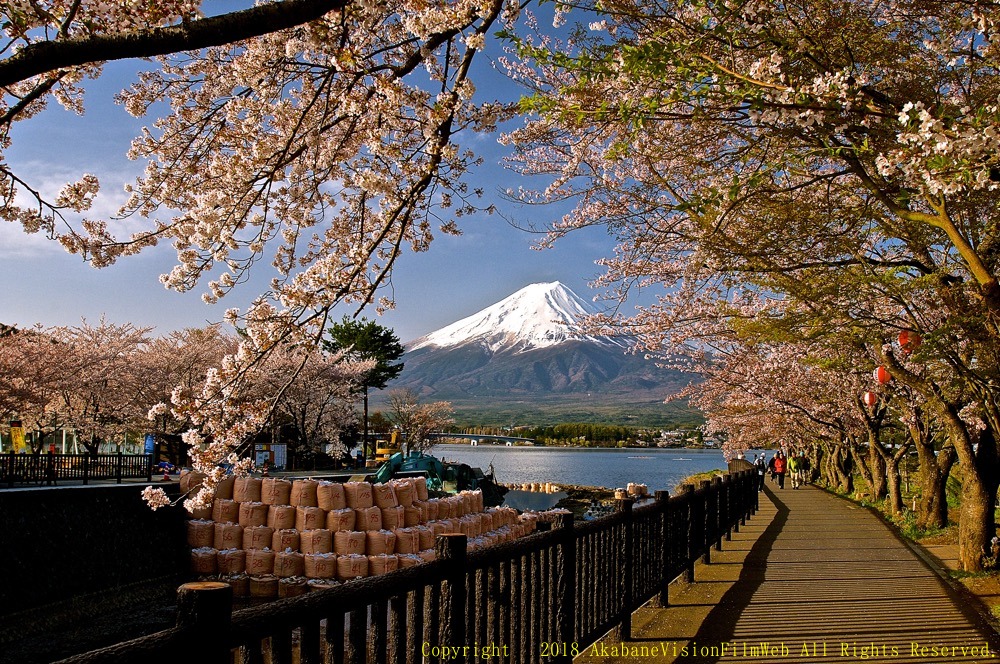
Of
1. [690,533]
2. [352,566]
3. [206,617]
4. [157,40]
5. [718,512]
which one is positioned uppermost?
[157,40]

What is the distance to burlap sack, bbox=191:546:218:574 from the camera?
12250 millimetres

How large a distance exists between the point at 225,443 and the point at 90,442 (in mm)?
39382

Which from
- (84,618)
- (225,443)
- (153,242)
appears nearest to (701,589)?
(225,443)

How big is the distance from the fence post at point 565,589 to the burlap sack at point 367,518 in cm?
767

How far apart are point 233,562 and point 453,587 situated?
9.84 metres

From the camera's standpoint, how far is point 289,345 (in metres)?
5.67

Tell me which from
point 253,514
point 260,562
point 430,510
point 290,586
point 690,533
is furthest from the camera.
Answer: point 430,510

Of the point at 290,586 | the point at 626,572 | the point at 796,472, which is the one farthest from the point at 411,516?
the point at 796,472

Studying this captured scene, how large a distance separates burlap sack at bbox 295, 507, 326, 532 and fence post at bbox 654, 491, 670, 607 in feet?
20.7

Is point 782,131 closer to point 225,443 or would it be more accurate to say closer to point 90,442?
point 225,443

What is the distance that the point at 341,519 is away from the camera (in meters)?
11.9

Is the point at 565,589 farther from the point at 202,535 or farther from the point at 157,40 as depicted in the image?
the point at 202,535

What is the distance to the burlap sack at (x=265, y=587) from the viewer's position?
463 inches

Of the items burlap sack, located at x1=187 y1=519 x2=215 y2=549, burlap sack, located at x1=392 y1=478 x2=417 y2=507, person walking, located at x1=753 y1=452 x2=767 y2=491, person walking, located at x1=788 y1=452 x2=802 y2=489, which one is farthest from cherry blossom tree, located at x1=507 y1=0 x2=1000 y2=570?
person walking, located at x1=788 y1=452 x2=802 y2=489
